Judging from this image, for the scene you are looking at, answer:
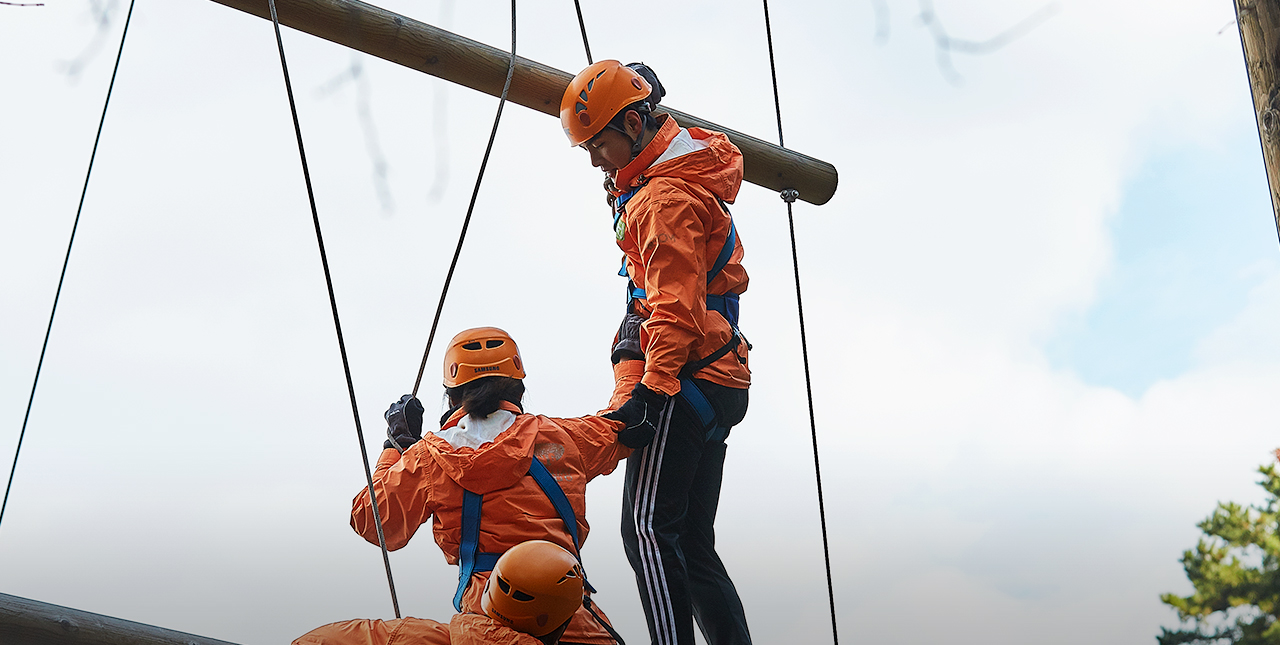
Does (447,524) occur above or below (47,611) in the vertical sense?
above

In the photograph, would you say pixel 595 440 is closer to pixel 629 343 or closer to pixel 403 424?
pixel 629 343

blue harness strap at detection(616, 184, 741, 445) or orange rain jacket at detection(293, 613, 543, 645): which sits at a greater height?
blue harness strap at detection(616, 184, 741, 445)

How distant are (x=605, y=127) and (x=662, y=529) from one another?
4.09ft

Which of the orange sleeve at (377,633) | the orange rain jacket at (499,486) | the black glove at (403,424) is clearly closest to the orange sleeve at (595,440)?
the orange rain jacket at (499,486)

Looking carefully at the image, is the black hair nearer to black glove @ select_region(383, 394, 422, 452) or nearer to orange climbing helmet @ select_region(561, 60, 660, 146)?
black glove @ select_region(383, 394, 422, 452)

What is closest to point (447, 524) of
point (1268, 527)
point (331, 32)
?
point (331, 32)

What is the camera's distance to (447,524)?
2.95 meters

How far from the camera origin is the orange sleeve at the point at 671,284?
3.17m

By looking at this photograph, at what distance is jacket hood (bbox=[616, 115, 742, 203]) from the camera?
3420 mm

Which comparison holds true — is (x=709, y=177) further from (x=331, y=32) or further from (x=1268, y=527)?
(x=1268, y=527)

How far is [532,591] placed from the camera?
2605 millimetres

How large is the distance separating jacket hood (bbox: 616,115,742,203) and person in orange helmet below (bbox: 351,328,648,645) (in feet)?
2.39

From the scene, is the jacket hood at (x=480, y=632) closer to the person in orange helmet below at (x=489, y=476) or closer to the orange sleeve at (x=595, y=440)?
the person in orange helmet below at (x=489, y=476)

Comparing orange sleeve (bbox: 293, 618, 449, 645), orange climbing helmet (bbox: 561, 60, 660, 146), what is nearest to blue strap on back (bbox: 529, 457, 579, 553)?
orange sleeve (bbox: 293, 618, 449, 645)
